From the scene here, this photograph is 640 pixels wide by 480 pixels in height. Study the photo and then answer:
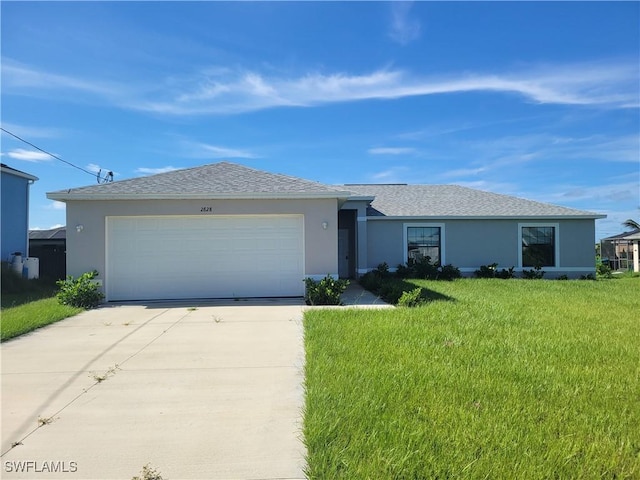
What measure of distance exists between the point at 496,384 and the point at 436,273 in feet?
40.3

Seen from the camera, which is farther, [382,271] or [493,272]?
[493,272]

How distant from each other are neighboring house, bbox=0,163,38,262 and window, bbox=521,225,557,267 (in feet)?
68.8

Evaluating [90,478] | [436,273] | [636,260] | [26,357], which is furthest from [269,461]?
[636,260]

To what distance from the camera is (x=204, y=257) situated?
11.5 m

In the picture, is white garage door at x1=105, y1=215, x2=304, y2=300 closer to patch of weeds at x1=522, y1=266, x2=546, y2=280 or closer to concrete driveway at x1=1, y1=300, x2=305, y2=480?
concrete driveway at x1=1, y1=300, x2=305, y2=480

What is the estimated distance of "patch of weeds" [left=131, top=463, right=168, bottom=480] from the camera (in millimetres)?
3008

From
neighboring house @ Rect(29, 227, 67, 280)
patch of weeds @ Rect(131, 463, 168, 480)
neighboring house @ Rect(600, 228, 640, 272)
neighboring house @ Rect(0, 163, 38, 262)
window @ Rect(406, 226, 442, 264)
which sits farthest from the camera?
neighboring house @ Rect(600, 228, 640, 272)

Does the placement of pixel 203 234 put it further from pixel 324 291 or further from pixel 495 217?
pixel 495 217

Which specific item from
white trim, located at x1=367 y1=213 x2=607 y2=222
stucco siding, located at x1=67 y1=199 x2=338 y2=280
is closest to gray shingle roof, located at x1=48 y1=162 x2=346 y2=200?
stucco siding, located at x1=67 y1=199 x2=338 y2=280

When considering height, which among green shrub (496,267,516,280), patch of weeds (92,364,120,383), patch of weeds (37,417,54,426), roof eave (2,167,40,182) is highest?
roof eave (2,167,40,182)

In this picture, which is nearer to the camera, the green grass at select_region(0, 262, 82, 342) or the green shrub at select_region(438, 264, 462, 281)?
the green grass at select_region(0, 262, 82, 342)

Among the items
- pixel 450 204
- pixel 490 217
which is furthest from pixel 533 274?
pixel 450 204

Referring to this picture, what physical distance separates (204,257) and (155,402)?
7371 mm

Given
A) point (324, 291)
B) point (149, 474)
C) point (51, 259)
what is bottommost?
point (149, 474)
